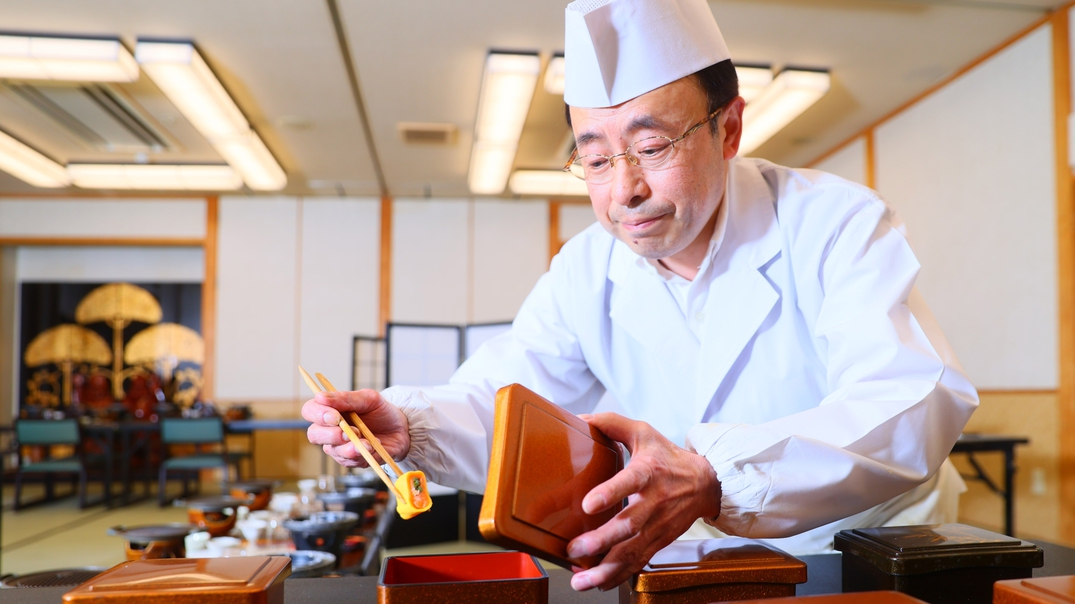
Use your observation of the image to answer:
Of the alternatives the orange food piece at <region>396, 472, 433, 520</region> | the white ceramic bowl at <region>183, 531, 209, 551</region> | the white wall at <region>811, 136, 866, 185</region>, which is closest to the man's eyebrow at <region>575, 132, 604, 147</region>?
the orange food piece at <region>396, 472, 433, 520</region>

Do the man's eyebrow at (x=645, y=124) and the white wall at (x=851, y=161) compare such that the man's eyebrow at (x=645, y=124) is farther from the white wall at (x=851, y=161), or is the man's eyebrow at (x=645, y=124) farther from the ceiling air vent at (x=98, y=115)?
the white wall at (x=851, y=161)

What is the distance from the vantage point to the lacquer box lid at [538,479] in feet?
1.97

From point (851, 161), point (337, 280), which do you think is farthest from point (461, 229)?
point (851, 161)

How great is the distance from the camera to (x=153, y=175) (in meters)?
6.39

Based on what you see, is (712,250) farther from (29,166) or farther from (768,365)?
(29,166)

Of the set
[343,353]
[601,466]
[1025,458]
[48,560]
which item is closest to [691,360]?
[601,466]

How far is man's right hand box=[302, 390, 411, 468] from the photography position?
906 mm

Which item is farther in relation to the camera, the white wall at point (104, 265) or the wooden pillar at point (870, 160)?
the white wall at point (104, 265)

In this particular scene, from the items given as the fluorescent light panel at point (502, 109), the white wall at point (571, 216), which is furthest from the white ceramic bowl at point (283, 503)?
the white wall at point (571, 216)

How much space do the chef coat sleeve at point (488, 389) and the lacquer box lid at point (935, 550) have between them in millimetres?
543

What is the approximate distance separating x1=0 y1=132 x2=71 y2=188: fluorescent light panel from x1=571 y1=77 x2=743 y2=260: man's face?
6.08 metres

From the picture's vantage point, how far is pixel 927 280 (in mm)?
5180

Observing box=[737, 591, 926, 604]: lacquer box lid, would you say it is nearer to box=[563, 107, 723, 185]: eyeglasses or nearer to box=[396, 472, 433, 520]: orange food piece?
box=[396, 472, 433, 520]: orange food piece

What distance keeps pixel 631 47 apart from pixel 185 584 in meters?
0.90
